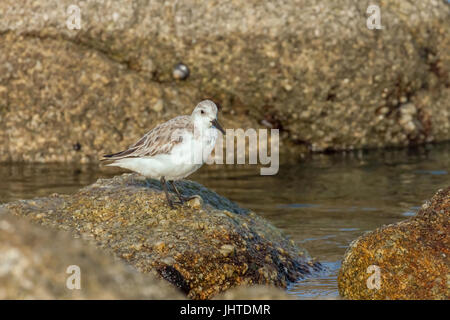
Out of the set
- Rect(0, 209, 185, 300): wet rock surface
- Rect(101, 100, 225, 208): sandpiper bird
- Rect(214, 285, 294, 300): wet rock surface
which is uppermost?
Rect(101, 100, 225, 208): sandpiper bird

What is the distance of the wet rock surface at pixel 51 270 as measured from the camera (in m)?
3.47

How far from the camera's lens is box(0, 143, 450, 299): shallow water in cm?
930

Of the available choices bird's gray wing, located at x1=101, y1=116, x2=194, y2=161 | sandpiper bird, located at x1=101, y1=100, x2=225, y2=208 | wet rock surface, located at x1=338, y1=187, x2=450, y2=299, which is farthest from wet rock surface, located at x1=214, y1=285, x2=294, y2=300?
bird's gray wing, located at x1=101, y1=116, x2=194, y2=161

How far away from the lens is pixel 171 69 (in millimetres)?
12938

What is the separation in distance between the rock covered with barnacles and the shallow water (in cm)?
126

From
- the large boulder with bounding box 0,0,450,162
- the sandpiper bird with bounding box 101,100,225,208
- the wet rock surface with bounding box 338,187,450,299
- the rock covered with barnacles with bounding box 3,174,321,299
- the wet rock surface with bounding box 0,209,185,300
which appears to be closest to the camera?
the wet rock surface with bounding box 0,209,185,300

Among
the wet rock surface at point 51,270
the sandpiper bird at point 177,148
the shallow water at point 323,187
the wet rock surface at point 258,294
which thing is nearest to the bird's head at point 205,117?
the sandpiper bird at point 177,148

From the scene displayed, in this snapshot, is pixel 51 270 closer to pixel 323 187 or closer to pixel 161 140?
pixel 161 140

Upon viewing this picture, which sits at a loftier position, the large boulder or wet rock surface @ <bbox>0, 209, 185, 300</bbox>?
the large boulder

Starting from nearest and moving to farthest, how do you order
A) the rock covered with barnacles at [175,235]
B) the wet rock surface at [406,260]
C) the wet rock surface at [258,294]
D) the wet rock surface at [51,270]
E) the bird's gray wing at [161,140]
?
the wet rock surface at [51,270], the wet rock surface at [258,294], the wet rock surface at [406,260], the rock covered with barnacles at [175,235], the bird's gray wing at [161,140]

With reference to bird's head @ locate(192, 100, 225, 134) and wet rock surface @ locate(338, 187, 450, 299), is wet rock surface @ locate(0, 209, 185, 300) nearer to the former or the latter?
wet rock surface @ locate(338, 187, 450, 299)

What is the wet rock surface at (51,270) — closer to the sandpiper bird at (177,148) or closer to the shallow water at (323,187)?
the sandpiper bird at (177,148)

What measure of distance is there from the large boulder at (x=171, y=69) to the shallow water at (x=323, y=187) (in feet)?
2.27

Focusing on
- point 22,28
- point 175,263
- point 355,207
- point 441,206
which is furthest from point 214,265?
point 22,28
